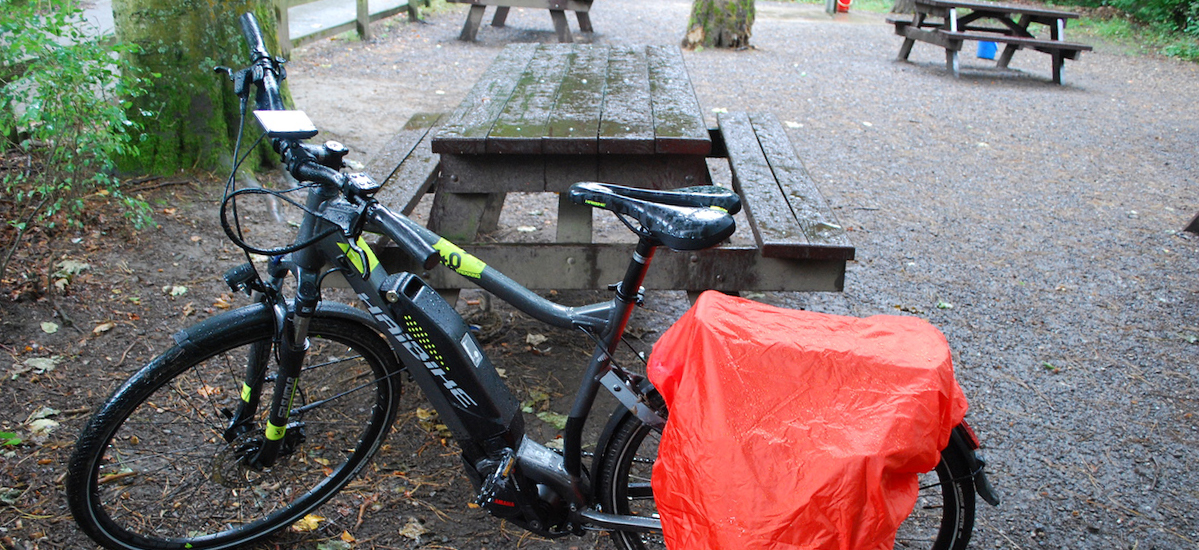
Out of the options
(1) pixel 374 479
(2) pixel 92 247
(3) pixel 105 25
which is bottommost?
(1) pixel 374 479

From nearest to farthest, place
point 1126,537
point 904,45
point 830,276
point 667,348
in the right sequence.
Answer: point 667,348 < point 1126,537 < point 830,276 < point 904,45

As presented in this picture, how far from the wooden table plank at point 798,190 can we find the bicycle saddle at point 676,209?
3.49 ft

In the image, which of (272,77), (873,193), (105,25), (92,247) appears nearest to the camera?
(272,77)

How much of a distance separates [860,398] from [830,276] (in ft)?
3.91

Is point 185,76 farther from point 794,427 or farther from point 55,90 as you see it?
point 794,427

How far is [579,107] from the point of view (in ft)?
10.9

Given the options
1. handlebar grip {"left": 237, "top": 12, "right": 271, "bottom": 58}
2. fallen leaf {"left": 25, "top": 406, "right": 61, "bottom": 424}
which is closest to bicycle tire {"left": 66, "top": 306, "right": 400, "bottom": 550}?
fallen leaf {"left": 25, "top": 406, "right": 61, "bottom": 424}

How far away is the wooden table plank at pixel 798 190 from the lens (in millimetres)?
2797

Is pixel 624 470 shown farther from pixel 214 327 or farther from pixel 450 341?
pixel 214 327

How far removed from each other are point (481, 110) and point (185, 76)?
245cm

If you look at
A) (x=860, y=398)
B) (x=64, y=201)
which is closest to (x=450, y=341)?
(x=860, y=398)

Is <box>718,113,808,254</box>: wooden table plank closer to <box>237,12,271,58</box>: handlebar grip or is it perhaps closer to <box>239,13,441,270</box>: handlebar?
<box>239,13,441,270</box>: handlebar

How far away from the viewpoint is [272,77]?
2.04 m

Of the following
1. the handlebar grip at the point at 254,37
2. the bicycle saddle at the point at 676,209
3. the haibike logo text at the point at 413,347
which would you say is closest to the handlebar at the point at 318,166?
the handlebar grip at the point at 254,37
